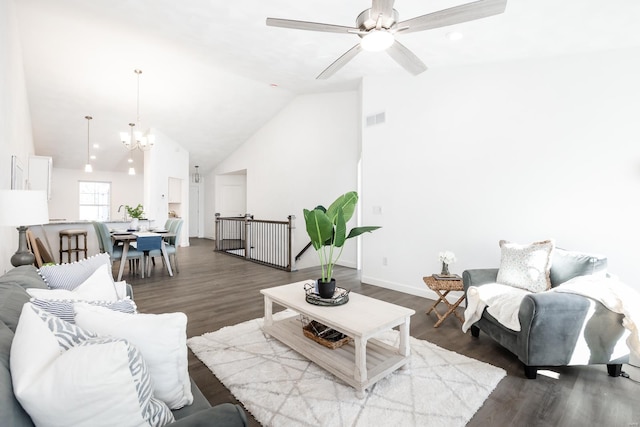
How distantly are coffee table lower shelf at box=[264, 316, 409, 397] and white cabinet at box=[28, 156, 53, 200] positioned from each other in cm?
654

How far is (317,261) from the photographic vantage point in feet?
23.3

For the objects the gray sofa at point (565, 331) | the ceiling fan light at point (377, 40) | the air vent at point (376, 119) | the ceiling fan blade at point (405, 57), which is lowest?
the gray sofa at point (565, 331)

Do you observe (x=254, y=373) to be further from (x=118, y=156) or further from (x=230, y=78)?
(x=118, y=156)

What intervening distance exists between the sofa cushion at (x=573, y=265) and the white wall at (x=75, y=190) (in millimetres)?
10088

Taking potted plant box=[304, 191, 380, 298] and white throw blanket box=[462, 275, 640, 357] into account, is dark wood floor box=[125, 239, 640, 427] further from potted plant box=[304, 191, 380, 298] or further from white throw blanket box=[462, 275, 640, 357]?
potted plant box=[304, 191, 380, 298]

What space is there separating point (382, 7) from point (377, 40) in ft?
0.77

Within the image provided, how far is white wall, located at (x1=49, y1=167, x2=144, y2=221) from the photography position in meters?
9.21

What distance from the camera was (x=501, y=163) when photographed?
3586 millimetres

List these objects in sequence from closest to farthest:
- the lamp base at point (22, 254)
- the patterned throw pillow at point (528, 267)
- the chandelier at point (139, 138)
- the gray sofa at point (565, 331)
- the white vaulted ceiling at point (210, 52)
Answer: the gray sofa at point (565, 331), the lamp base at point (22, 254), the patterned throw pillow at point (528, 267), the white vaulted ceiling at point (210, 52), the chandelier at point (139, 138)

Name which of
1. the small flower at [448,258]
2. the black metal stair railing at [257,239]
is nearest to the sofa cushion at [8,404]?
the small flower at [448,258]

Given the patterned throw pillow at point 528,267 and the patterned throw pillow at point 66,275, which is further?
the patterned throw pillow at point 528,267

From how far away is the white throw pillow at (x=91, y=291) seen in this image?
1.53 metres

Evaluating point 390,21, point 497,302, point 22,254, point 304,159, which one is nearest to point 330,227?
point 390,21

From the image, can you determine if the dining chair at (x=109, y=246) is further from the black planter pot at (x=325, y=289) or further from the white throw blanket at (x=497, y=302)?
the white throw blanket at (x=497, y=302)
